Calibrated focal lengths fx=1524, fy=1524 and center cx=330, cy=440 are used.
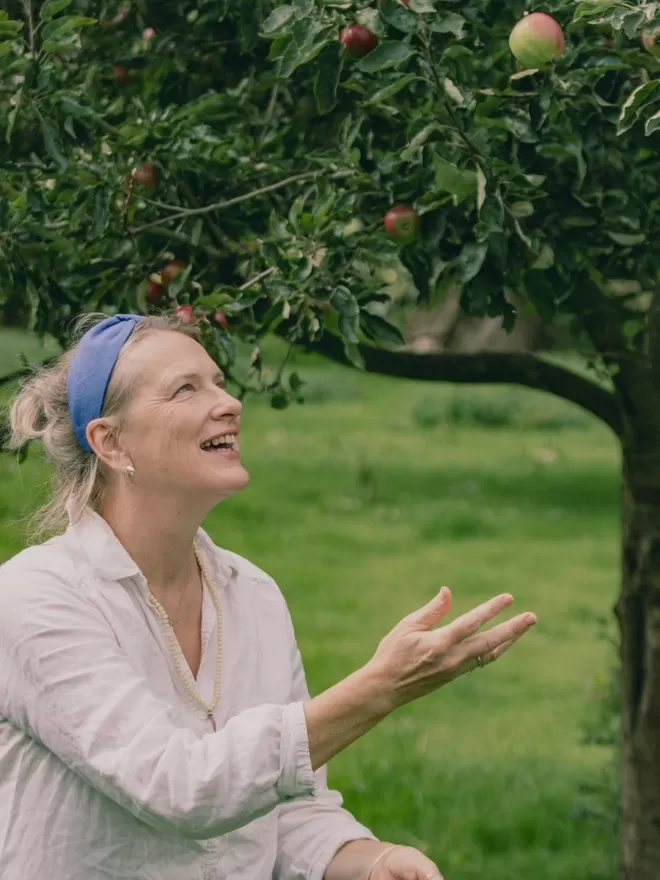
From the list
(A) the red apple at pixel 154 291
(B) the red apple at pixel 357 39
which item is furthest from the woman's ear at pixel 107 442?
(B) the red apple at pixel 357 39

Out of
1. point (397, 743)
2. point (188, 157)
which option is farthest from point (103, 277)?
point (397, 743)

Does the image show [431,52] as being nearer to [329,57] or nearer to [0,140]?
[329,57]

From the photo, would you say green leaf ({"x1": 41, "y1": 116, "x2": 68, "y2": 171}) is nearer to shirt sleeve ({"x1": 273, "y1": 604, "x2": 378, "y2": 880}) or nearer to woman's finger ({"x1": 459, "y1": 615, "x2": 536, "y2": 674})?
shirt sleeve ({"x1": 273, "y1": 604, "x2": 378, "y2": 880})

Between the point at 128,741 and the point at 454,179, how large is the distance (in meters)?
1.12

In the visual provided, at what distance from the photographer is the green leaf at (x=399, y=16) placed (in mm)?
2629

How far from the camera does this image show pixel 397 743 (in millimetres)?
6402

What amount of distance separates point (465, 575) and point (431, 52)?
7218 mm

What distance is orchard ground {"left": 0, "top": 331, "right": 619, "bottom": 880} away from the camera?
535 cm

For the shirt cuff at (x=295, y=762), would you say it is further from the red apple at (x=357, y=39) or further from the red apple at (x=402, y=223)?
the red apple at (x=357, y=39)

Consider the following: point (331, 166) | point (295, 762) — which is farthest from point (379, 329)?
point (295, 762)

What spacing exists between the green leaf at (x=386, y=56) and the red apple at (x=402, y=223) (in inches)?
15.5

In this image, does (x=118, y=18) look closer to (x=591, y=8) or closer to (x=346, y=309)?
(x=346, y=309)

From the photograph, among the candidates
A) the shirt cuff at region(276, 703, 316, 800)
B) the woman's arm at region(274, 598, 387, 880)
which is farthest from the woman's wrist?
the shirt cuff at region(276, 703, 316, 800)

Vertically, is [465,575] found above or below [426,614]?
below
